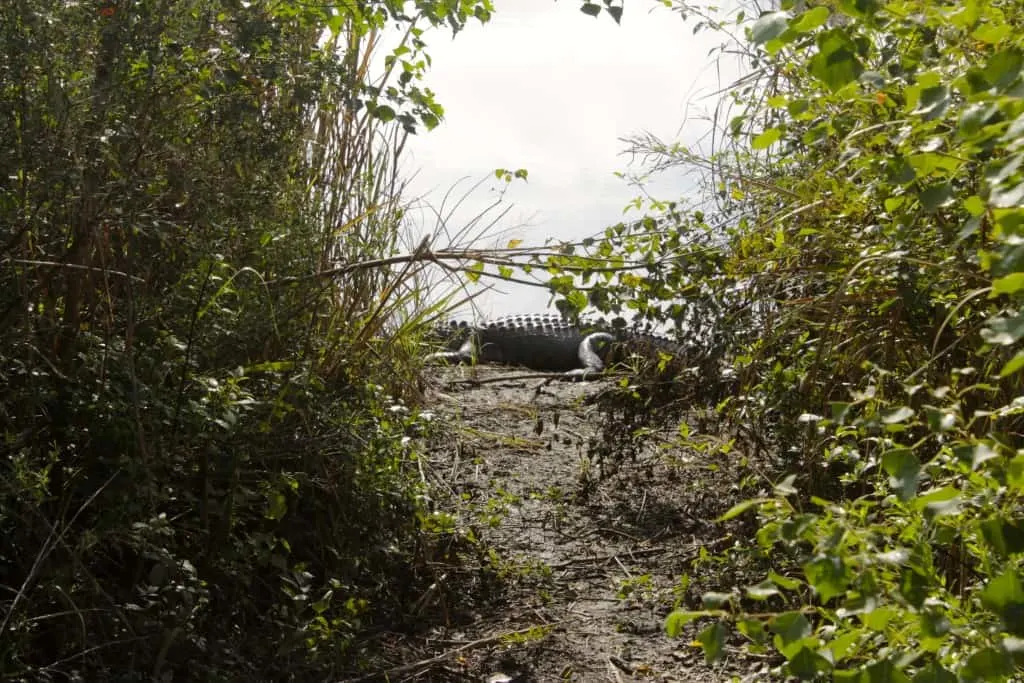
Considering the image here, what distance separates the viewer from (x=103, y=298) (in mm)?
3086

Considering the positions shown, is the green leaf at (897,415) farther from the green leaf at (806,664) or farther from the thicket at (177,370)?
the thicket at (177,370)

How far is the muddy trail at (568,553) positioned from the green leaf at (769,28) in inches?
59.2

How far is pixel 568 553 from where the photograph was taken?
13.5 ft

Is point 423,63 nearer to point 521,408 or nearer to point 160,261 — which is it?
point 160,261

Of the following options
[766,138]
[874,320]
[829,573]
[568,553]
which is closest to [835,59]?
[766,138]

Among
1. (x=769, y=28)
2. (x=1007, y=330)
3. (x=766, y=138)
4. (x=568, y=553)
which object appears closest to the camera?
(x=1007, y=330)

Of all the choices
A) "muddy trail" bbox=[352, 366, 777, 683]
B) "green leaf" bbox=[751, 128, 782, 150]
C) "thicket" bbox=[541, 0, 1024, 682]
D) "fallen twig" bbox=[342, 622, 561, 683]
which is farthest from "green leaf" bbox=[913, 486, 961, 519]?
"fallen twig" bbox=[342, 622, 561, 683]

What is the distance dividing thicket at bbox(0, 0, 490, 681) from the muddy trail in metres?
0.25

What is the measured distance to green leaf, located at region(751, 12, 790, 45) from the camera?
1.62 metres

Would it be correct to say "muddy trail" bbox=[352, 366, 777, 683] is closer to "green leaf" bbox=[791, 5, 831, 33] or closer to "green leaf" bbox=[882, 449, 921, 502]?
"green leaf" bbox=[882, 449, 921, 502]

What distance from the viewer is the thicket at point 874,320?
1516 millimetres

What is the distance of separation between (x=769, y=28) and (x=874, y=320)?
167 cm

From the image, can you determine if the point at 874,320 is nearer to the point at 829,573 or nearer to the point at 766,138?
the point at 766,138

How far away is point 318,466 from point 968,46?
6.92 feet
